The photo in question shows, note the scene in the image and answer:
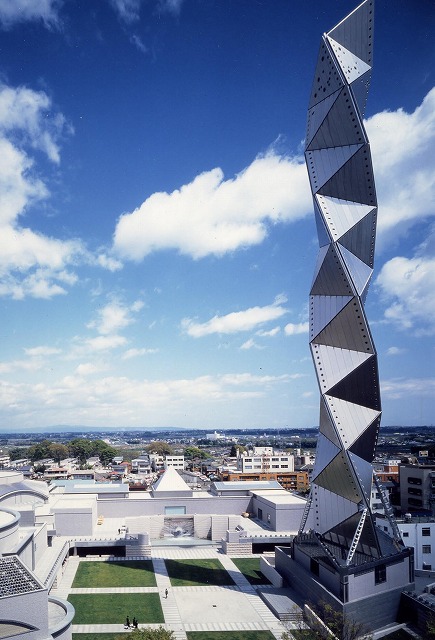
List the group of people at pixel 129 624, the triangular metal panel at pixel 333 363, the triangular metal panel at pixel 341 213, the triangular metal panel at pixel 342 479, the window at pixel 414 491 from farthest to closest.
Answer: the window at pixel 414 491 < the triangular metal panel at pixel 341 213 < the triangular metal panel at pixel 333 363 < the triangular metal panel at pixel 342 479 < the group of people at pixel 129 624

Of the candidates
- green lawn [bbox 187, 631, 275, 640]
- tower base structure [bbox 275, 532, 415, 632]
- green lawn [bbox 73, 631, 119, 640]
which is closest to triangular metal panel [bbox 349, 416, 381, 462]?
tower base structure [bbox 275, 532, 415, 632]

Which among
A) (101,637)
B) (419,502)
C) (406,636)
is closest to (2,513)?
(101,637)

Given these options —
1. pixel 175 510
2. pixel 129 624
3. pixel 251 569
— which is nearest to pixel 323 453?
pixel 251 569

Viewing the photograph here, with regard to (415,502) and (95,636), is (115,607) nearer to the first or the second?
(95,636)

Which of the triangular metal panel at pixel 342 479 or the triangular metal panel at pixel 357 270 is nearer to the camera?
the triangular metal panel at pixel 342 479

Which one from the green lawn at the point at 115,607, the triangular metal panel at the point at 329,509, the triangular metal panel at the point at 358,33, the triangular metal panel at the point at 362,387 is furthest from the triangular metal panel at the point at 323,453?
the triangular metal panel at the point at 358,33

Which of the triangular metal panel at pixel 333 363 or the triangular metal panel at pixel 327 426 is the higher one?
the triangular metal panel at pixel 333 363

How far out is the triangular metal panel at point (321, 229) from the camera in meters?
26.9

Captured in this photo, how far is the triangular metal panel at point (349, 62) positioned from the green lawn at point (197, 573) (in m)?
28.5

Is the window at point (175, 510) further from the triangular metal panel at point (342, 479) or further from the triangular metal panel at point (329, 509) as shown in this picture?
the triangular metal panel at point (342, 479)

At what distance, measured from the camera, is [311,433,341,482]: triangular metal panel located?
26.0m

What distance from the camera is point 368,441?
84.8ft

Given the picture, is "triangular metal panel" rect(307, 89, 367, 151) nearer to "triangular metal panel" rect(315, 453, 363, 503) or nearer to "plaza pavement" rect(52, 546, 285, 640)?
"triangular metal panel" rect(315, 453, 363, 503)

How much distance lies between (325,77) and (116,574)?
101ft
